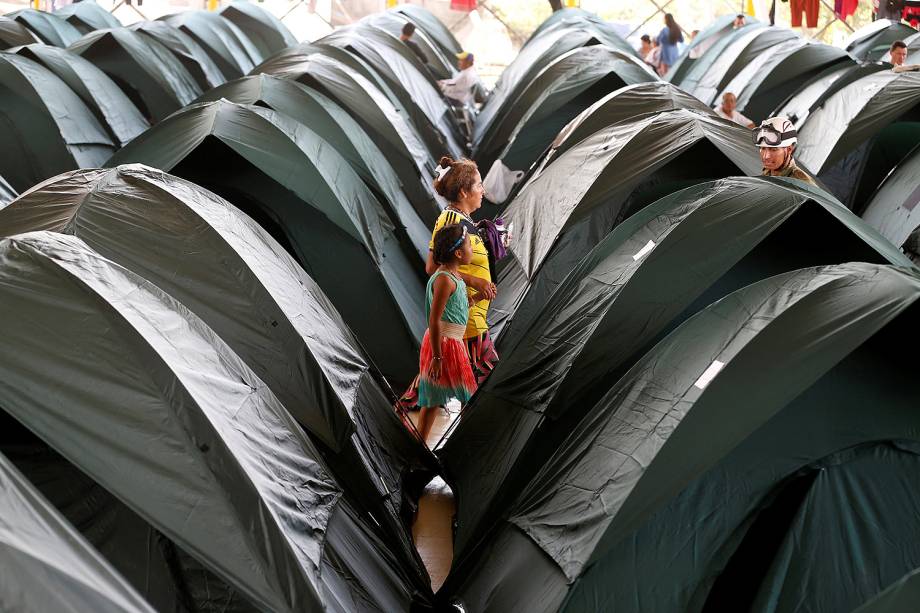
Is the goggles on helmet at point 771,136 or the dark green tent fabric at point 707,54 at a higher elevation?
the goggles on helmet at point 771,136

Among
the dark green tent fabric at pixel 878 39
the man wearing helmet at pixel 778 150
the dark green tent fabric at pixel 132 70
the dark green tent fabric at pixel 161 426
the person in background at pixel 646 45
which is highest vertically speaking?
the man wearing helmet at pixel 778 150

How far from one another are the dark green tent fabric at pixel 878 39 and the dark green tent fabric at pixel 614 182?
31.0ft

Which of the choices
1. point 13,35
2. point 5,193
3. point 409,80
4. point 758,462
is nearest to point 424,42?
point 409,80

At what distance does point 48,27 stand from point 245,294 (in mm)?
11662

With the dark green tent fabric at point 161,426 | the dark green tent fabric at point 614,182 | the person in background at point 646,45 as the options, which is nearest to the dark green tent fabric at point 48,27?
the person in background at point 646,45

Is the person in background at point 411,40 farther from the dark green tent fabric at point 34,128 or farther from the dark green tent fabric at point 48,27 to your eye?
the dark green tent fabric at point 34,128

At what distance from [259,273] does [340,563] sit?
163 centimetres

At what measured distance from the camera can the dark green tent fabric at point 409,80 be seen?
12.5 metres

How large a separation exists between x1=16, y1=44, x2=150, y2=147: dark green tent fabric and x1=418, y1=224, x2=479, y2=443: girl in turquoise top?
6163mm

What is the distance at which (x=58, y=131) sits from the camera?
934 centimetres

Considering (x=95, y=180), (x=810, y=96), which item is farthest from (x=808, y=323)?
(x=810, y=96)

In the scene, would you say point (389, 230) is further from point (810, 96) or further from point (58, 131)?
point (810, 96)

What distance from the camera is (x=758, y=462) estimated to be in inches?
145

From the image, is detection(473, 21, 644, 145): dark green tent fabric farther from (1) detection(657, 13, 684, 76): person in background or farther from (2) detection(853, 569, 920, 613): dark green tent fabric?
(2) detection(853, 569, 920, 613): dark green tent fabric
